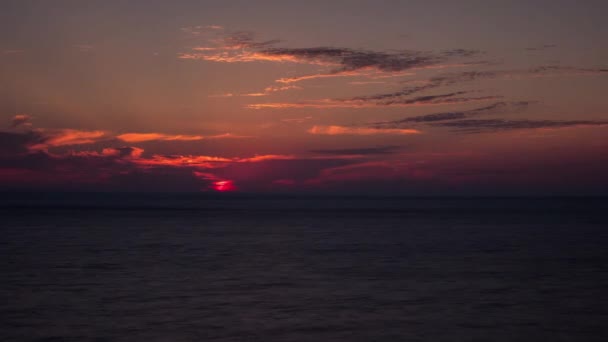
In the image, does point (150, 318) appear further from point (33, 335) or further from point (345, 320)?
point (345, 320)

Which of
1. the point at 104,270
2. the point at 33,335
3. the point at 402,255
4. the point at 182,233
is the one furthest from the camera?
the point at 182,233

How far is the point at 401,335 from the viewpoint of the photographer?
1504cm

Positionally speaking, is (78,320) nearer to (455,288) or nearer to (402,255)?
(455,288)

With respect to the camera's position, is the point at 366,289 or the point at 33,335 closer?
the point at 33,335

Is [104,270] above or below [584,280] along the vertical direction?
above

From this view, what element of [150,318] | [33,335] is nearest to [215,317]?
[150,318]

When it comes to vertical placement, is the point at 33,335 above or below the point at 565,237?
above

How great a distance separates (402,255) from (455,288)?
10.3m

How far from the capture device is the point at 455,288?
21281mm

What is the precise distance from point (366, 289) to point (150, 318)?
801cm

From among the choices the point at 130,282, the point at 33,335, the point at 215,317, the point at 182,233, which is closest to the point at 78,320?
the point at 33,335

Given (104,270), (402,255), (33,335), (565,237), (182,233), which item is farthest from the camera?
(182,233)

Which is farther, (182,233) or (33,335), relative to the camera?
(182,233)

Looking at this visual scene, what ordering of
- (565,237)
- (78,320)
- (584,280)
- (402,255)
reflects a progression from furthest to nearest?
(565,237) < (402,255) < (584,280) < (78,320)
